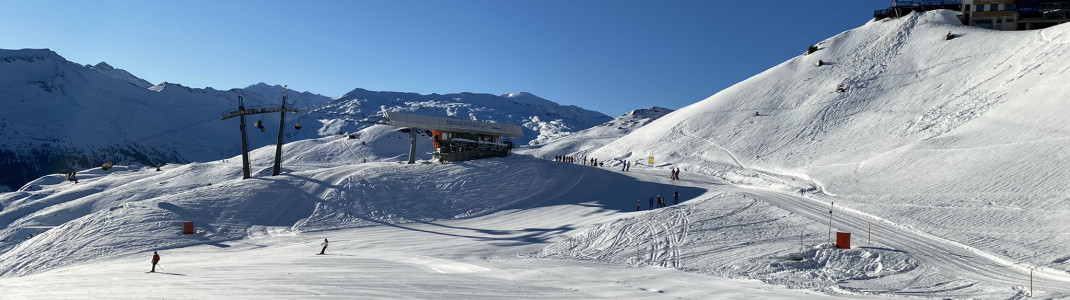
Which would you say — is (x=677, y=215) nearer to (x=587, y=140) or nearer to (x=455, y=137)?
(x=455, y=137)

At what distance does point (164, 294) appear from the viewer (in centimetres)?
1873

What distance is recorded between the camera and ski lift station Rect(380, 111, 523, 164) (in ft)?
185

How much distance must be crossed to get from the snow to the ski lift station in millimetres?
2731

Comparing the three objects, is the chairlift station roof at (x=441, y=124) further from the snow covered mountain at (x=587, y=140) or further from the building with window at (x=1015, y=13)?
the building with window at (x=1015, y=13)

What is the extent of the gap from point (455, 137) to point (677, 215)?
1099 inches

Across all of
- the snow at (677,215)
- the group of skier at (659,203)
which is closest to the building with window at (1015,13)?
the snow at (677,215)

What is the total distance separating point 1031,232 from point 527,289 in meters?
25.8

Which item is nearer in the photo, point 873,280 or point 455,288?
point 455,288

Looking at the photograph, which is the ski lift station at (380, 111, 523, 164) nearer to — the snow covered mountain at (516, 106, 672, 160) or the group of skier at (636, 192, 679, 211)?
the group of skier at (636, 192, 679, 211)

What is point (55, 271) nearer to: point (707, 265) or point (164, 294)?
point (164, 294)

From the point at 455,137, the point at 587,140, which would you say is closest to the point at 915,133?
the point at 455,137

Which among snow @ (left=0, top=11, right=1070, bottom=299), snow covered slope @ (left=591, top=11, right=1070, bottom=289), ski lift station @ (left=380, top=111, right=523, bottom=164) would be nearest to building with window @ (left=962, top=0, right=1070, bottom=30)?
snow covered slope @ (left=591, top=11, right=1070, bottom=289)

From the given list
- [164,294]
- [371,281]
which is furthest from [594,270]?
[164,294]

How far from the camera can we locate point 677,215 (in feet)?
113
